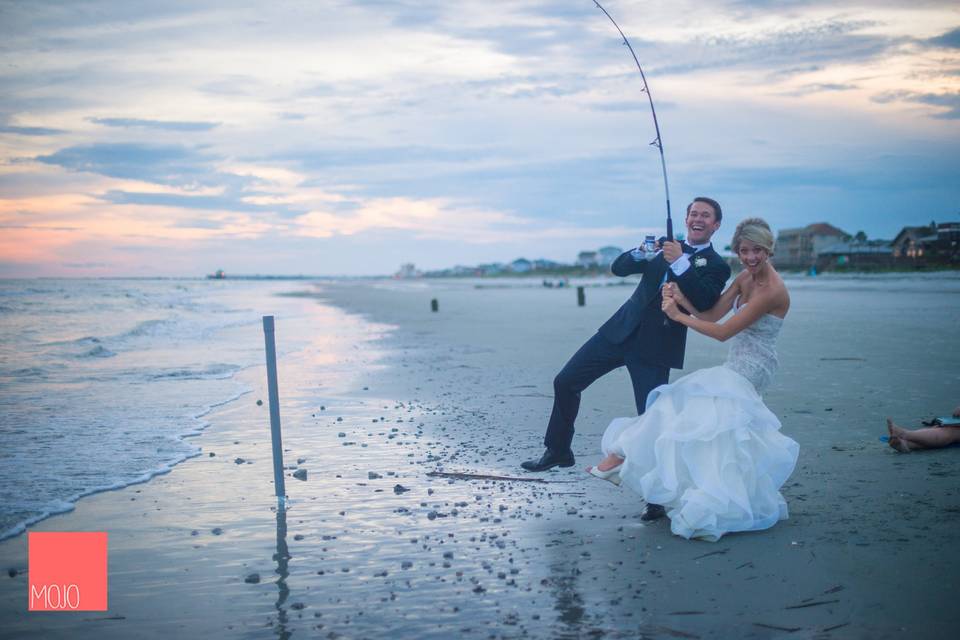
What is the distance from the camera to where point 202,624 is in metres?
3.67

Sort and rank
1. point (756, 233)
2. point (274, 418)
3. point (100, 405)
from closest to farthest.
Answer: point (756, 233)
point (274, 418)
point (100, 405)

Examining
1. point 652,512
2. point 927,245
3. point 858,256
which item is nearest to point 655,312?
point 652,512

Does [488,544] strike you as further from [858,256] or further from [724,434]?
[858,256]

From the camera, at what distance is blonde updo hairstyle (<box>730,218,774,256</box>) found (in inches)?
192

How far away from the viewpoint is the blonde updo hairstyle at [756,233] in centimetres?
487

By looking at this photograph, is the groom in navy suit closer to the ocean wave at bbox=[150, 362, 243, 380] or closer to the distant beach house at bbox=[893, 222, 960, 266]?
the ocean wave at bbox=[150, 362, 243, 380]

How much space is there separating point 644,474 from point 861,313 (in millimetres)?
22184

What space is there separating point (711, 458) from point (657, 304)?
1205mm

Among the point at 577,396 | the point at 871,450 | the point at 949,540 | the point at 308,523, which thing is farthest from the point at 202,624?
the point at 871,450

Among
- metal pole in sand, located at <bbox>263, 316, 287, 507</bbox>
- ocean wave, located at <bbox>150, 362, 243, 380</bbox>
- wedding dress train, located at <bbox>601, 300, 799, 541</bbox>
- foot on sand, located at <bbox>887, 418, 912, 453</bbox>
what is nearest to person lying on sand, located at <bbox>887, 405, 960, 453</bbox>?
foot on sand, located at <bbox>887, 418, 912, 453</bbox>

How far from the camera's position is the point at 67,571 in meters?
4.33

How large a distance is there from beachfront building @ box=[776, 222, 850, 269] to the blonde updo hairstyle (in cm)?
10247

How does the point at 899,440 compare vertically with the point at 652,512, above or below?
above

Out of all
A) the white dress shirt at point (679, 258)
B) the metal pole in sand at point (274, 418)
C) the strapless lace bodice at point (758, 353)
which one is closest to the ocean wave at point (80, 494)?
the metal pole in sand at point (274, 418)
